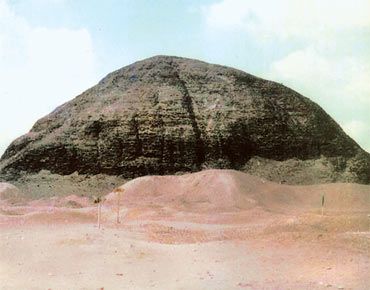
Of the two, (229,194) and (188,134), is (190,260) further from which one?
(188,134)

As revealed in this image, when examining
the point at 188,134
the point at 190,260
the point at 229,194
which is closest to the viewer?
the point at 190,260

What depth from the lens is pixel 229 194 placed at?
52.3 meters

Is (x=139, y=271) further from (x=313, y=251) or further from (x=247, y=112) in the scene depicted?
(x=247, y=112)

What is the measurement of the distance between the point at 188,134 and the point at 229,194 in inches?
909

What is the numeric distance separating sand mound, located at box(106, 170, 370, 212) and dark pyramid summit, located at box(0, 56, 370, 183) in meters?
8.41

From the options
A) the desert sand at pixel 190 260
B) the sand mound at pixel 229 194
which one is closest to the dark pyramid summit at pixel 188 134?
the sand mound at pixel 229 194

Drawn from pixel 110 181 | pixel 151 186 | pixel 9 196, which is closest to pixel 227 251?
pixel 151 186

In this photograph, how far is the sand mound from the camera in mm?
51406

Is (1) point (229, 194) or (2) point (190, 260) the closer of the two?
(2) point (190, 260)

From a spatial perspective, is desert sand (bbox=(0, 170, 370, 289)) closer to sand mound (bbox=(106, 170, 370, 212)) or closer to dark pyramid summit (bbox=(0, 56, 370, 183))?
sand mound (bbox=(106, 170, 370, 212))

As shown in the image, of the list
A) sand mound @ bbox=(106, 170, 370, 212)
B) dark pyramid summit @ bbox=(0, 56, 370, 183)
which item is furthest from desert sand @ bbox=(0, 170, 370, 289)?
dark pyramid summit @ bbox=(0, 56, 370, 183)

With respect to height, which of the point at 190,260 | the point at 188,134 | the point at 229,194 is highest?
the point at 188,134

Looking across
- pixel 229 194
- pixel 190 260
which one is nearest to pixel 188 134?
pixel 229 194

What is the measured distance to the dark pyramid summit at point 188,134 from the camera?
72500 mm
